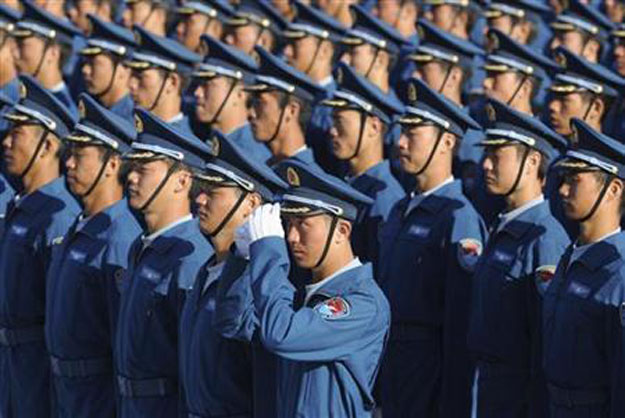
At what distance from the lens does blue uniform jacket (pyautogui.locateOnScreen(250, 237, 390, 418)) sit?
23.0 feet

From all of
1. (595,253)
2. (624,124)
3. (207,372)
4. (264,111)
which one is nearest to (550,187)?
(624,124)

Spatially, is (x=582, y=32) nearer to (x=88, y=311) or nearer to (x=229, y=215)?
(x=88, y=311)

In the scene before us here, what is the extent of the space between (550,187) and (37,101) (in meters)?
3.01

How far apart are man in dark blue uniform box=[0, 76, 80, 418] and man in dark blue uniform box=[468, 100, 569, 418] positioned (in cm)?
219

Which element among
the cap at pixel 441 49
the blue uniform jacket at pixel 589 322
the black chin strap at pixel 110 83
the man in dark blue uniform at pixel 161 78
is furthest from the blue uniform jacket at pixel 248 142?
the blue uniform jacket at pixel 589 322

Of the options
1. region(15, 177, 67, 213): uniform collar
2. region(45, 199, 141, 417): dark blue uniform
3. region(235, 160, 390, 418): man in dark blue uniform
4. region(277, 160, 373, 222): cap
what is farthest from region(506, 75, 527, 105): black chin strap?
region(235, 160, 390, 418): man in dark blue uniform

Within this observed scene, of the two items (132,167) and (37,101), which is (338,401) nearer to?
(132,167)

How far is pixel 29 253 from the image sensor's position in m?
9.62

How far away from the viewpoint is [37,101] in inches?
407

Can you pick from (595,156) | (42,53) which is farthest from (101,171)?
(42,53)

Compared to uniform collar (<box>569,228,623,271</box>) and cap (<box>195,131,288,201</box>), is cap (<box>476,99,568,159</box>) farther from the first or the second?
cap (<box>195,131,288,201</box>)

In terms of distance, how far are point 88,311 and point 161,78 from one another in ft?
12.2

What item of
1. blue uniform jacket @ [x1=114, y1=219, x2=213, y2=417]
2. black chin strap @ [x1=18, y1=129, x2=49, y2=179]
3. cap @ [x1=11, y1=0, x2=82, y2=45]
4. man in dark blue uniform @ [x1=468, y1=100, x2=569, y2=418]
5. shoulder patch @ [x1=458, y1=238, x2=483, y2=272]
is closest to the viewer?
blue uniform jacket @ [x1=114, y1=219, x2=213, y2=417]

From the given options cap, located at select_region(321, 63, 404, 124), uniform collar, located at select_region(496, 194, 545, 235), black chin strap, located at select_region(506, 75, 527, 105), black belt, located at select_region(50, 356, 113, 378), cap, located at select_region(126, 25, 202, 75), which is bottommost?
black belt, located at select_region(50, 356, 113, 378)
